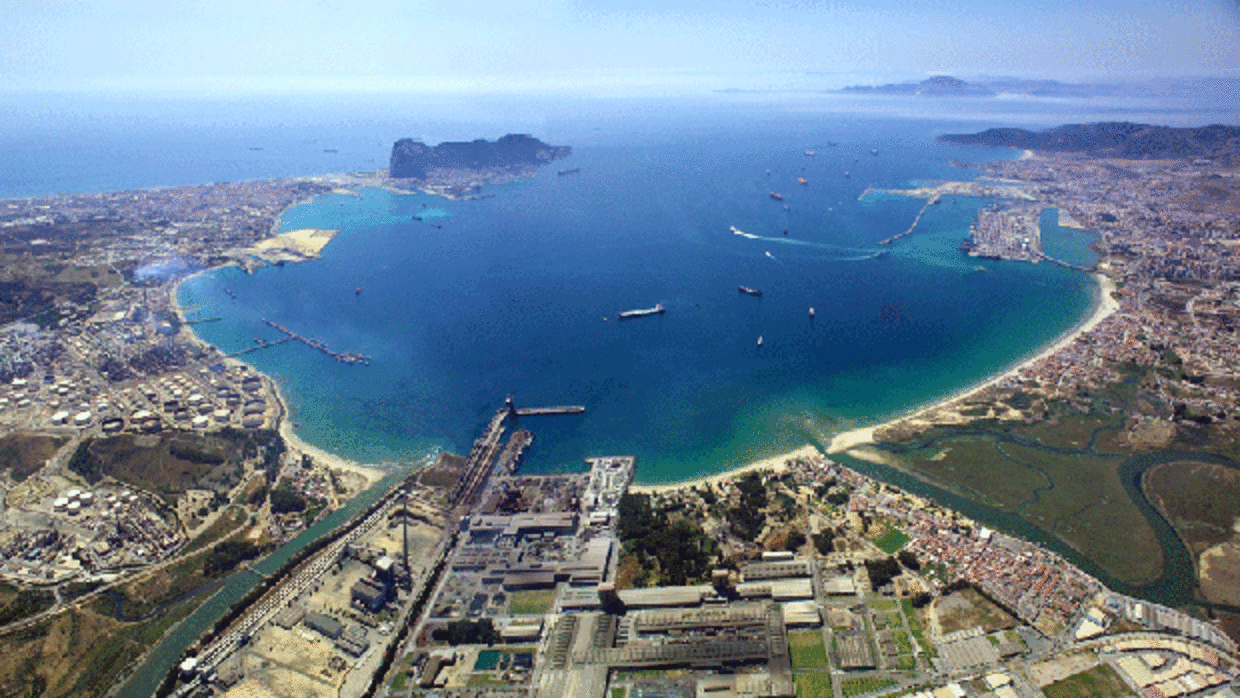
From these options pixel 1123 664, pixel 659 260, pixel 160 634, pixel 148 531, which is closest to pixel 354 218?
pixel 659 260

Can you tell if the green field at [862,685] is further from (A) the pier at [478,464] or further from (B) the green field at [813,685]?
(A) the pier at [478,464]

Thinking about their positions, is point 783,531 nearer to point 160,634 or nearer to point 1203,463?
point 1203,463

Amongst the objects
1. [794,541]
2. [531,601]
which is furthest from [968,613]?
[531,601]

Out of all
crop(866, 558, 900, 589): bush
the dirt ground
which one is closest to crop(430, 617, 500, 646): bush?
crop(866, 558, 900, 589): bush

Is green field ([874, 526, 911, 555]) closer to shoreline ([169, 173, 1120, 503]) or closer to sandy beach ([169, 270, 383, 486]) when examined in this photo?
shoreline ([169, 173, 1120, 503])

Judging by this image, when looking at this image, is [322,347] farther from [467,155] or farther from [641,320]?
[467,155]

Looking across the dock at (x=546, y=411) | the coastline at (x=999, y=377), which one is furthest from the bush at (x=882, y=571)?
the dock at (x=546, y=411)
